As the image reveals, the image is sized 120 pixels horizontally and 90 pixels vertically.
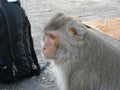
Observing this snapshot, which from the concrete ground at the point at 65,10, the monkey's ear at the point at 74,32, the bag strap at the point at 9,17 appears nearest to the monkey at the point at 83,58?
the monkey's ear at the point at 74,32

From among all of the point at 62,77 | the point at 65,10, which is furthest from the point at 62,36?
the point at 65,10

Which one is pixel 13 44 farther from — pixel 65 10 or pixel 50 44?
pixel 65 10

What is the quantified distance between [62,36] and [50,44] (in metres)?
0.10

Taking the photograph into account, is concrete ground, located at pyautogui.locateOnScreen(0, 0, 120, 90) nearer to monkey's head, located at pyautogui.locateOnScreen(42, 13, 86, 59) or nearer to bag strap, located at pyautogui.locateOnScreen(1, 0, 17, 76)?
bag strap, located at pyautogui.locateOnScreen(1, 0, 17, 76)

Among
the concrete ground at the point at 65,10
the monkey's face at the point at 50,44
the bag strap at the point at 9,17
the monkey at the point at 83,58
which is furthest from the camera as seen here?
the concrete ground at the point at 65,10

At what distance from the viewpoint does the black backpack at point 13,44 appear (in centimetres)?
337

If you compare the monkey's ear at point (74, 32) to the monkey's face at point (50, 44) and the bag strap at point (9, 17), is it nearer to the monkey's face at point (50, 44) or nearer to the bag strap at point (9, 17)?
the monkey's face at point (50, 44)

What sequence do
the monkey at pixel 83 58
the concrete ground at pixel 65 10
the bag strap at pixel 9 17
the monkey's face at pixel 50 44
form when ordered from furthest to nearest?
the concrete ground at pixel 65 10, the bag strap at pixel 9 17, the monkey's face at pixel 50 44, the monkey at pixel 83 58

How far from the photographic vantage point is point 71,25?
2.23 m

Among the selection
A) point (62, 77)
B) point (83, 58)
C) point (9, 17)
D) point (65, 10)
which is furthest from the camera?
point (65, 10)

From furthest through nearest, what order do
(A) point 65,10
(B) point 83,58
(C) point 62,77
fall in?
(A) point 65,10
(C) point 62,77
(B) point 83,58

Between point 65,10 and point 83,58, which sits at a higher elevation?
point 83,58

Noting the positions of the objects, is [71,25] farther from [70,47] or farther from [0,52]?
[0,52]

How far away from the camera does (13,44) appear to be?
11.2 feet
